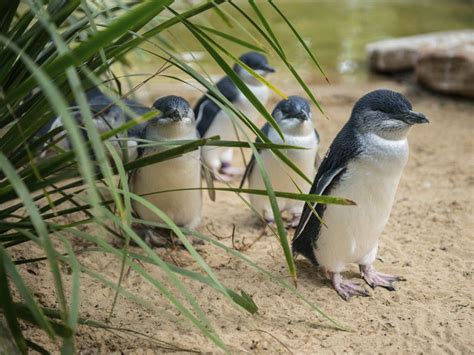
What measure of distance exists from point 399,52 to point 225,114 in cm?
340

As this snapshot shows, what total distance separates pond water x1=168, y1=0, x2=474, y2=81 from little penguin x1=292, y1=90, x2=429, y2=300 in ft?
14.9

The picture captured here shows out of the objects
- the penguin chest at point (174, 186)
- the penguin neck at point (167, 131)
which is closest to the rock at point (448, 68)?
the penguin chest at point (174, 186)

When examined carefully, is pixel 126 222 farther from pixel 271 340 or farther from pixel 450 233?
pixel 450 233

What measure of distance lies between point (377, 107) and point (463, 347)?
1.02m

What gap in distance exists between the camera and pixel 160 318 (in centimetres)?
257

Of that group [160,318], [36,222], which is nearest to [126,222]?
[36,222]

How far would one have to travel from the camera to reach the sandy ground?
2.45 metres

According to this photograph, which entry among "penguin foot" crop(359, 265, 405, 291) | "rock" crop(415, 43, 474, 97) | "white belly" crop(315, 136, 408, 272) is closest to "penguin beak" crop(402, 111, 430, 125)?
"white belly" crop(315, 136, 408, 272)

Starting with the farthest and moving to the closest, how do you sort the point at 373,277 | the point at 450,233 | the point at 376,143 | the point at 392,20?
1. the point at 392,20
2. the point at 450,233
3. the point at 373,277
4. the point at 376,143

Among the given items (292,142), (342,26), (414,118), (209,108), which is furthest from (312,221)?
(342,26)

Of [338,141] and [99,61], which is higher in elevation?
[99,61]

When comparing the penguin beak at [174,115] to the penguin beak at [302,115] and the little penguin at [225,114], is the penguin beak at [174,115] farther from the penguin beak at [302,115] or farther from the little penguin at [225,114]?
the little penguin at [225,114]

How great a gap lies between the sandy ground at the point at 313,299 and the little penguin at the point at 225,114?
61cm

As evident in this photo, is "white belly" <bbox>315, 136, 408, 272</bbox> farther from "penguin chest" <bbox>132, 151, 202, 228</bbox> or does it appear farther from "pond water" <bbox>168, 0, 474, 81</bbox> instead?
"pond water" <bbox>168, 0, 474, 81</bbox>
